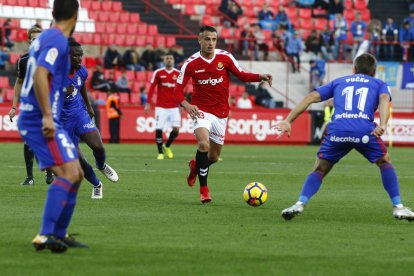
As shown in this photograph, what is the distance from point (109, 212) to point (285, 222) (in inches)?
87.9

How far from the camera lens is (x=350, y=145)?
11492 millimetres

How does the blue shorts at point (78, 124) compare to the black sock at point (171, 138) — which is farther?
the black sock at point (171, 138)

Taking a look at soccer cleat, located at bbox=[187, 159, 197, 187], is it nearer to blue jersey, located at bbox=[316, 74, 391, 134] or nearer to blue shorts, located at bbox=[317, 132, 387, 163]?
blue shorts, located at bbox=[317, 132, 387, 163]

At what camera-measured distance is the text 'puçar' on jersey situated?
1473 centimetres

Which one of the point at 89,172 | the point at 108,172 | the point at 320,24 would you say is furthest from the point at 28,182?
the point at 320,24

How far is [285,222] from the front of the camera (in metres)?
11.5

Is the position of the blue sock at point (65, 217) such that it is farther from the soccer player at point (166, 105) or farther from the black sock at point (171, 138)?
the soccer player at point (166, 105)

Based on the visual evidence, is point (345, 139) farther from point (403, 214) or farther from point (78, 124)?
point (78, 124)

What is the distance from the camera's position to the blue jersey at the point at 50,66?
8.50m

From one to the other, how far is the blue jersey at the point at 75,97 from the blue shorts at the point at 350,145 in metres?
3.74

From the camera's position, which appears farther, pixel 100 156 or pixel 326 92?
pixel 100 156

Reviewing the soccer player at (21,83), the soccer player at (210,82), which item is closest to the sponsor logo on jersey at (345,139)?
the soccer player at (210,82)

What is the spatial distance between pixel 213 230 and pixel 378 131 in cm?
216

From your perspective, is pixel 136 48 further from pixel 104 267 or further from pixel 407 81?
pixel 104 267
